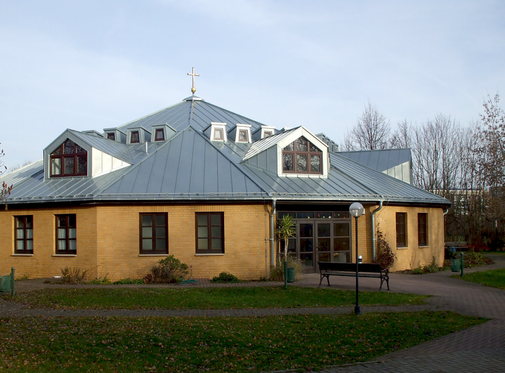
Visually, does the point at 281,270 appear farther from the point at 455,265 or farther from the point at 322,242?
the point at 455,265

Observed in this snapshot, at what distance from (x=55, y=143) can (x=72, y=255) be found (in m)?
5.25

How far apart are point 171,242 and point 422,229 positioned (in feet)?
40.0

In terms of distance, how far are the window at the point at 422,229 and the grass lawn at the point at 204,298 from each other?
30.5ft

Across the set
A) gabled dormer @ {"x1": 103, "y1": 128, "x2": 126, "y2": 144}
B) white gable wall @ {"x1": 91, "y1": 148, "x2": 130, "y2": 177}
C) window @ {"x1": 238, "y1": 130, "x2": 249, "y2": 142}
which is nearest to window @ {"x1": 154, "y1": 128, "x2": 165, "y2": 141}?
gabled dormer @ {"x1": 103, "y1": 128, "x2": 126, "y2": 144}

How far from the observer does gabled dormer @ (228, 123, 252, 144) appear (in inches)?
969

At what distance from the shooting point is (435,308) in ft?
40.4

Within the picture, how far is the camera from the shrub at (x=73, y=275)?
59.0ft

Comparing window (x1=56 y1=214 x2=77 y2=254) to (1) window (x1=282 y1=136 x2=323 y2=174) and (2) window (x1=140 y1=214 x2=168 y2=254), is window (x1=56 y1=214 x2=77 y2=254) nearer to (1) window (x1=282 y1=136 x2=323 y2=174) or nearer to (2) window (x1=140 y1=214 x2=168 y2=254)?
A: (2) window (x1=140 y1=214 x2=168 y2=254)

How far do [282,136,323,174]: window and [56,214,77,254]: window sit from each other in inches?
361

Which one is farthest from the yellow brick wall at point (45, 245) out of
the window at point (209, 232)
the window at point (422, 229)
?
the window at point (422, 229)

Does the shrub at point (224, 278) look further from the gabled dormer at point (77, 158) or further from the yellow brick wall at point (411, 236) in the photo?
the gabled dormer at point (77, 158)

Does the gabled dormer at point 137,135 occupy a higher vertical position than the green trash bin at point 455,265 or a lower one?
higher

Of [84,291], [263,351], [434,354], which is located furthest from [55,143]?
[434,354]

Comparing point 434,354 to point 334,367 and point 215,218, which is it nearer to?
point 334,367
